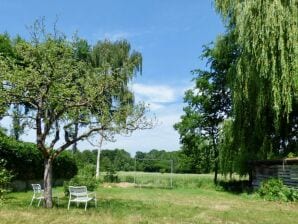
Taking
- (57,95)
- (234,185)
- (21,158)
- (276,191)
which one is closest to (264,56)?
(276,191)

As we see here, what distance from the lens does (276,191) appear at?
64.6 ft

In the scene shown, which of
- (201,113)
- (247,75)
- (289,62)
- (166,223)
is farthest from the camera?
(201,113)

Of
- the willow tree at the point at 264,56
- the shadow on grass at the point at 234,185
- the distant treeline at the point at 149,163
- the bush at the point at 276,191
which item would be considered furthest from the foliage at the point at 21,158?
the shadow on grass at the point at 234,185

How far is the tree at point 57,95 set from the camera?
13.3m

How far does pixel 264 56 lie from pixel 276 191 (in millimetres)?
6164

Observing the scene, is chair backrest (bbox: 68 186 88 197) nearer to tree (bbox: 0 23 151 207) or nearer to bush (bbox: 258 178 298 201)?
tree (bbox: 0 23 151 207)

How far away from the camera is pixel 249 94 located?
20.7m

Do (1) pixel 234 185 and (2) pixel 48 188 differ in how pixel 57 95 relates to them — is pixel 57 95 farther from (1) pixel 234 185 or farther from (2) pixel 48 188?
(1) pixel 234 185

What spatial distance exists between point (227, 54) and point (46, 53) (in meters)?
14.7

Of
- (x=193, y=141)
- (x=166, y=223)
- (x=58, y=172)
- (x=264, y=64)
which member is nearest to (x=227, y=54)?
(x=264, y=64)

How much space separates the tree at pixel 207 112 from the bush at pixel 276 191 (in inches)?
380

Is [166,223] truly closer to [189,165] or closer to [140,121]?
[140,121]

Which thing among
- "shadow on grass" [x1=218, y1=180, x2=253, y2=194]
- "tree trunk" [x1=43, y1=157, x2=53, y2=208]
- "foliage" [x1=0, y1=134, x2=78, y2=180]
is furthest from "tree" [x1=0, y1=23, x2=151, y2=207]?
"shadow on grass" [x1=218, y1=180, x2=253, y2=194]

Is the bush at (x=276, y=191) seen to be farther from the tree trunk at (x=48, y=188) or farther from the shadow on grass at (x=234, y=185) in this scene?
the tree trunk at (x=48, y=188)
